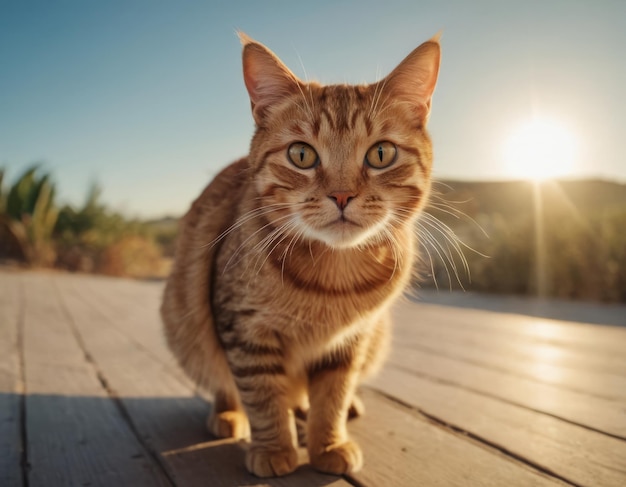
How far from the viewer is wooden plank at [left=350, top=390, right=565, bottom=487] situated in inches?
53.3

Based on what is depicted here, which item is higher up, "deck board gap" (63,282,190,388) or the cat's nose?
the cat's nose

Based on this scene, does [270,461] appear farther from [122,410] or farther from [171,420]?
[122,410]

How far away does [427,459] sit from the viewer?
1.48 m

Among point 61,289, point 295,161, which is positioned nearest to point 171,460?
point 295,161

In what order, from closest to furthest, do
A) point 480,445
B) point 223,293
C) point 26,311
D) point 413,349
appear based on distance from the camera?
1. point 480,445
2. point 223,293
3. point 413,349
4. point 26,311

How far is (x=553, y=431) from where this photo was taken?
1659mm

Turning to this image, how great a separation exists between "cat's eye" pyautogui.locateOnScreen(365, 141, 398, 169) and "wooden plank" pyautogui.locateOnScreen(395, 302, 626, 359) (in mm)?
1295

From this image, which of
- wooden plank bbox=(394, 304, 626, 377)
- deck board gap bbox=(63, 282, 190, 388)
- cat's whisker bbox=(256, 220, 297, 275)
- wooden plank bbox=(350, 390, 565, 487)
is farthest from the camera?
wooden plank bbox=(394, 304, 626, 377)

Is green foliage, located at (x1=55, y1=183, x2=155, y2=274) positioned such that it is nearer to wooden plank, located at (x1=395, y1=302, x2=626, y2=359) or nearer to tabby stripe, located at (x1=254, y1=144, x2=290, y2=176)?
wooden plank, located at (x1=395, y1=302, x2=626, y2=359)

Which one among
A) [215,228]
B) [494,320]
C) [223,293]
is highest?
[215,228]

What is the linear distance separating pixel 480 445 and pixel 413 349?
1.38 meters

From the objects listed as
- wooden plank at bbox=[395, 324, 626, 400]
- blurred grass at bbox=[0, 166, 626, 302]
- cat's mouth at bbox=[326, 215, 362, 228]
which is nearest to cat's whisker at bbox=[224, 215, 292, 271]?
cat's mouth at bbox=[326, 215, 362, 228]

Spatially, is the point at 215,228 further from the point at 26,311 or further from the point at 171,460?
the point at 26,311

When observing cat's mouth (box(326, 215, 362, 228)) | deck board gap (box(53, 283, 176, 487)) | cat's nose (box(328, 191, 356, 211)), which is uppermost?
cat's nose (box(328, 191, 356, 211))
